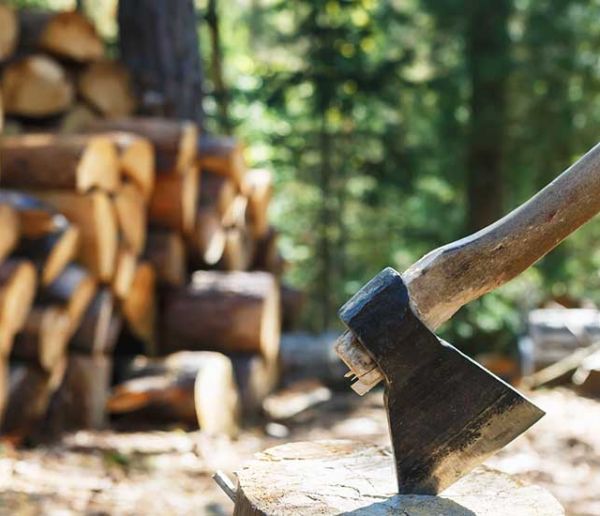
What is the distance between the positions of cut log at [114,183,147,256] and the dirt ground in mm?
1093

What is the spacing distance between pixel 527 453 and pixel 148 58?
360cm

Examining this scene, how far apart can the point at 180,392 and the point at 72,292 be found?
78 centimetres

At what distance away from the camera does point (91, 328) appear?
4871 millimetres

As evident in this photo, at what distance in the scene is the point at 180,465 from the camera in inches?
172

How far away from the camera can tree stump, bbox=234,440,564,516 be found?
7.39ft

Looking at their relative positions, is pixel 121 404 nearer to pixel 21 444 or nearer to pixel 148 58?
pixel 21 444

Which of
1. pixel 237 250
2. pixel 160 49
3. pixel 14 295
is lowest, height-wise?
pixel 237 250

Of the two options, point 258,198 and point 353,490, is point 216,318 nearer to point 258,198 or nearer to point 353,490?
point 258,198

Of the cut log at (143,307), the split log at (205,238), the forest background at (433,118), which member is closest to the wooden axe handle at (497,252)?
the cut log at (143,307)

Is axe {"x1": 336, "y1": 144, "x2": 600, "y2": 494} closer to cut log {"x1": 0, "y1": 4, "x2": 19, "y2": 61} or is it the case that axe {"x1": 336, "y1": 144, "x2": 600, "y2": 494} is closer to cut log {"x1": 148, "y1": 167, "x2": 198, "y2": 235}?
cut log {"x1": 148, "y1": 167, "x2": 198, "y2": 235}

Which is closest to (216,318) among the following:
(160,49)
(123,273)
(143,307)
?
(143,307)

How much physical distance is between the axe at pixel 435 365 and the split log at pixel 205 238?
373 cm

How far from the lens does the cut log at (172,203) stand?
5.63 metres

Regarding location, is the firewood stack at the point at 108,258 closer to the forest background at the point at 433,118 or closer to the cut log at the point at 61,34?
Answer: the cut log at the point at 61,34
